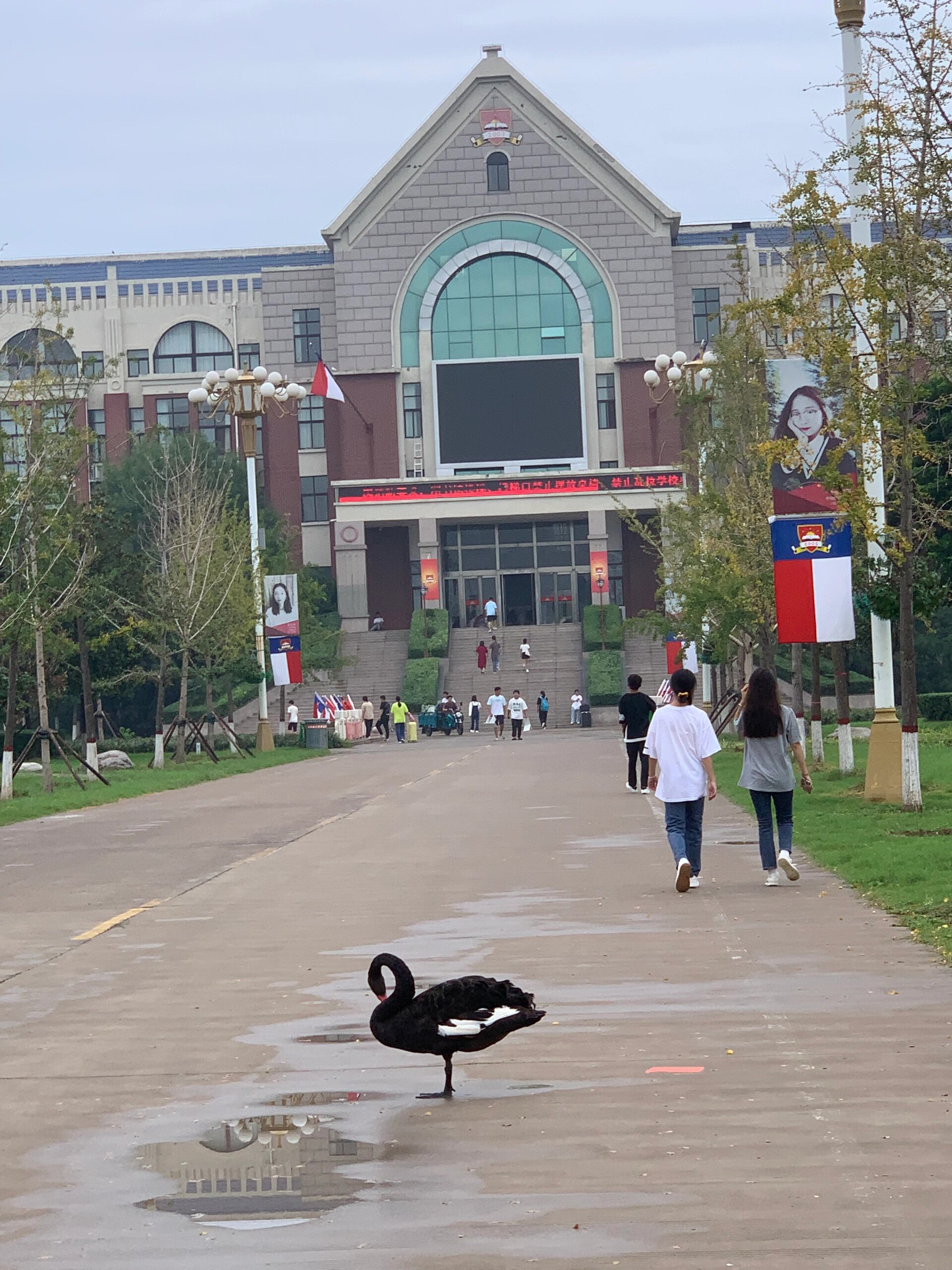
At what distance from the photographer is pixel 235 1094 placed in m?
7.41

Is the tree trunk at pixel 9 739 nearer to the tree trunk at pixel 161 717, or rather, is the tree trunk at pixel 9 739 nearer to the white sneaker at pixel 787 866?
the tree trunk at pixel 161 717

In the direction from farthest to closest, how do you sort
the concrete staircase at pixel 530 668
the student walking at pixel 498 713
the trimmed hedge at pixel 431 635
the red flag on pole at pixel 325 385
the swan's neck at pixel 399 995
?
the trimmed hedge at pixel 431 635, the concrete staircase at pixel 530 668, the red flag on pole at pixel 325 385, the student walking at pixel 498 713, the swan's neck at pixel 399 995

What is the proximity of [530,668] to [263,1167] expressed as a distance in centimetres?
6434

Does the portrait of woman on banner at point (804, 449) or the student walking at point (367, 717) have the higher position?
the portrait of woman on banner at point (804, 449)

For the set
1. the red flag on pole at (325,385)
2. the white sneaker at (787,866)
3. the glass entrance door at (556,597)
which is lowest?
the white sneaker at (787,866)

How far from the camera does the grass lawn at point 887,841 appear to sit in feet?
40.6

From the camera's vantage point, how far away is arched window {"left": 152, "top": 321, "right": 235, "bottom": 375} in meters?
82.2

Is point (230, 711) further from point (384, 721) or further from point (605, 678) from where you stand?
point (605, 678)

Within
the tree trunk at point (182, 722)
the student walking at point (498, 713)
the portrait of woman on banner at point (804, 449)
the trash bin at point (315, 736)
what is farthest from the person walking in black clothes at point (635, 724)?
the student walking at point (498, 713)

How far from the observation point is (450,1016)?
7.23 meters

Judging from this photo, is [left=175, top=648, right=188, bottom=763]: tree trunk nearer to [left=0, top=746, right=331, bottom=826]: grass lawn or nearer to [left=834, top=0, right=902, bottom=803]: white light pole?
[left=0, top=746, right=331, bottom=826]: grass lawn

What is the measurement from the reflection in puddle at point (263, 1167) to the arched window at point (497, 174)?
74.5m

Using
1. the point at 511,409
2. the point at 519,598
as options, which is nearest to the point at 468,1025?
the point at 511,409

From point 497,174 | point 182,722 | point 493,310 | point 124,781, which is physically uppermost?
point 497,174
